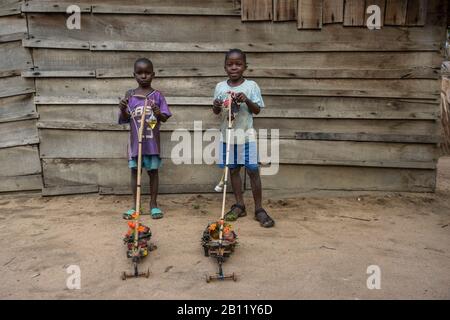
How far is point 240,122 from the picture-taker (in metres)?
4.26

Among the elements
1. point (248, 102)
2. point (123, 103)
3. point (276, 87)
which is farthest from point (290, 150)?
point (123, 103)

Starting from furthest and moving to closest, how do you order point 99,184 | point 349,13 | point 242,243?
point 99,184, point 349,13, point 242,243

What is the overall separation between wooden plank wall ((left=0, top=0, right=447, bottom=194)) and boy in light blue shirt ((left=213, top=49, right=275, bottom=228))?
79 centimetres

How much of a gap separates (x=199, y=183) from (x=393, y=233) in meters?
2.33

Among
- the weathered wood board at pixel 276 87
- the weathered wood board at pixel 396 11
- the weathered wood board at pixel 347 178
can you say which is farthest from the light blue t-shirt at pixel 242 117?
the weathered wood board at pixel 396 11

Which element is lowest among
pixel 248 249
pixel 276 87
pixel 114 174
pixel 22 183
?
pixel 248 249

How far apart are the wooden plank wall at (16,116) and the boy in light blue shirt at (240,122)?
8.14 ft

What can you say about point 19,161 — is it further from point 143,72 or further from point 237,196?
point 237,196

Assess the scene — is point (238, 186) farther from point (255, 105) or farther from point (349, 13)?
point (349, 13)

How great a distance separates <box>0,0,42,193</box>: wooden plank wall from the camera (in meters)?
4.99

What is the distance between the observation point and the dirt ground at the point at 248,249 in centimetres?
298

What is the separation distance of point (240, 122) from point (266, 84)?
1.02 metres

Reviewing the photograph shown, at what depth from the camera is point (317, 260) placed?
3.44m
